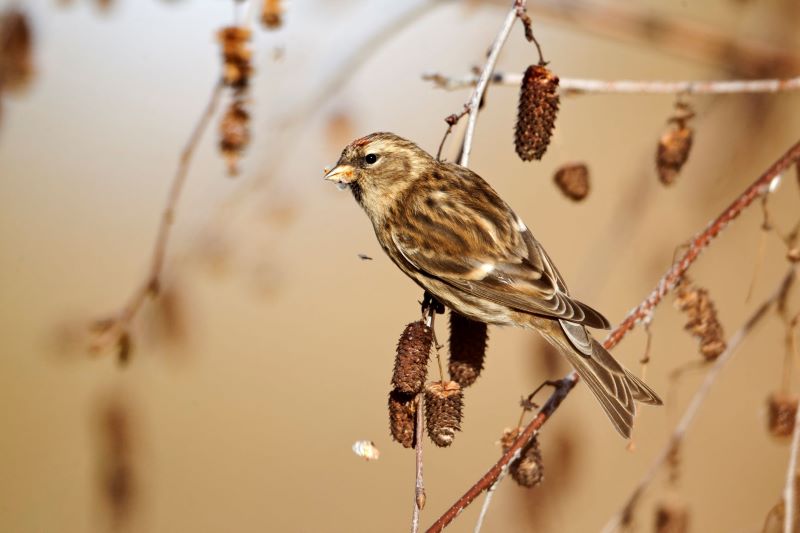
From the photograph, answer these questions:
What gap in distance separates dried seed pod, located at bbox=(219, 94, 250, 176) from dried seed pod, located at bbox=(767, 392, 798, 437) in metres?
1.52

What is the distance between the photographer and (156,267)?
6.93 feet

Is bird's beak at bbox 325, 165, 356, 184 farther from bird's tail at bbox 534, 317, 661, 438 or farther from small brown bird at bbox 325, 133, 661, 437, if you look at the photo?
bird's tail at bbox 534, 317, 661, 438

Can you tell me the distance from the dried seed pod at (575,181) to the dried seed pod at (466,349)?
491mm

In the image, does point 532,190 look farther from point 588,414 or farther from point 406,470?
point 406,470

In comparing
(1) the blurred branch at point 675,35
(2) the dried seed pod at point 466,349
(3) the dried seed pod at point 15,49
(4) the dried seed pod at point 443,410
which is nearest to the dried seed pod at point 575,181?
(2) the dried seed pod at point 466,349

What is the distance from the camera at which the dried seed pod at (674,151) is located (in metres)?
2.34

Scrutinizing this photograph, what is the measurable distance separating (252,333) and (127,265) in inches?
48.6

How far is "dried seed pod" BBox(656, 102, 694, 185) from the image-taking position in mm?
2344

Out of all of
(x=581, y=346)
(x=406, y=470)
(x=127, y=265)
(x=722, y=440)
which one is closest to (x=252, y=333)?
(x=127, y=265)

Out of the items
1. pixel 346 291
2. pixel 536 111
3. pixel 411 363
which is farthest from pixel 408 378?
pixel 346 291

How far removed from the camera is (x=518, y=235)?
238cm

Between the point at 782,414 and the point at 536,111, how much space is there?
1.02 meters

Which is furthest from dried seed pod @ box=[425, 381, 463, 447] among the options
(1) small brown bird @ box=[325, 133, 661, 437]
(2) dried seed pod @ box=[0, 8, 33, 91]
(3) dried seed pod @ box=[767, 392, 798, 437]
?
(2) dried seed pod @ box=[0, 8, 33, 91]

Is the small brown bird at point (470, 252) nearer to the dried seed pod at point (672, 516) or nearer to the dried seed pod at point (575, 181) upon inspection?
the dried seed pod at point (575, 181)
